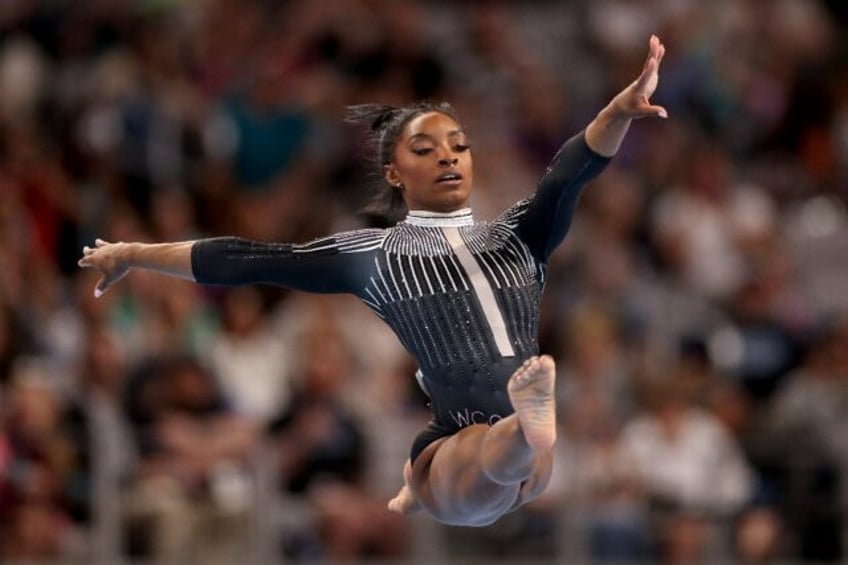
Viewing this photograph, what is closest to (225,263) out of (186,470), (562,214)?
(562,214)

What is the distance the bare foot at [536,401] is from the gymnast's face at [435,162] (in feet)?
2.71

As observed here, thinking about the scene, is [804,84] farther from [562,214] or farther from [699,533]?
[562,214]

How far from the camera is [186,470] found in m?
8.70

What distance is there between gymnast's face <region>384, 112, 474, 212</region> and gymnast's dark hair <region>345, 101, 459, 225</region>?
0.05 metres

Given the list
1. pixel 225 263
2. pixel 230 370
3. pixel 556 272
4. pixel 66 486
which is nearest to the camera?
pixel 225 263

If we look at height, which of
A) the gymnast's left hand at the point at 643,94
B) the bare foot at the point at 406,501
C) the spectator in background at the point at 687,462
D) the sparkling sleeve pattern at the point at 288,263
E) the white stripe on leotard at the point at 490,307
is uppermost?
the gymnast's left hand at the point at 643,94

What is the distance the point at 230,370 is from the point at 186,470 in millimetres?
877

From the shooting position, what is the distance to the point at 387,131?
6.11 meters

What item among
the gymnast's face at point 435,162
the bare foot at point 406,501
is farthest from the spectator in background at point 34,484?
the gymnast's face at point 435,162

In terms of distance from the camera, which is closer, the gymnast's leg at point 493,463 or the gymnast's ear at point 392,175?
the gymnast's leg at point 493,463

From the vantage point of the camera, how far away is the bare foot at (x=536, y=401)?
5.32 meters

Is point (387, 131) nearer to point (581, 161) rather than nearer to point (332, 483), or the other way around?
point (581, 161)

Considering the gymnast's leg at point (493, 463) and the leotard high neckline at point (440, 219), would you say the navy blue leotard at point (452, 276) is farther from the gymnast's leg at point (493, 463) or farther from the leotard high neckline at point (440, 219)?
the gymnast's leg at point (493, 463)

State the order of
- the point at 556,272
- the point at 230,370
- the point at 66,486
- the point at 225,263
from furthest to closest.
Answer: the point at 556,272 < the point at 230,370 < the point at 66,486 < the point at 225,263
